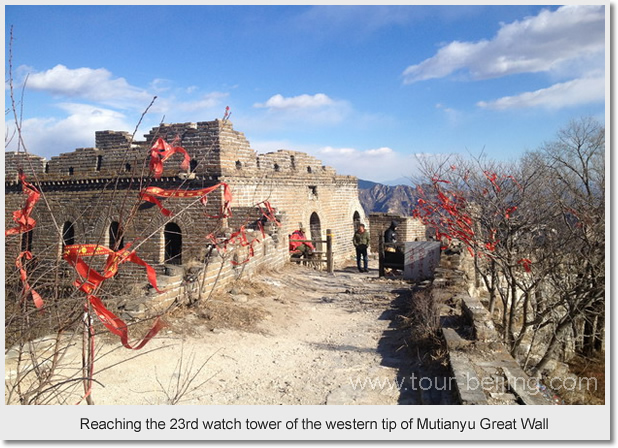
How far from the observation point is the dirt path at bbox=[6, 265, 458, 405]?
16.3 ft

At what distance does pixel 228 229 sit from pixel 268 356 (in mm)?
5643

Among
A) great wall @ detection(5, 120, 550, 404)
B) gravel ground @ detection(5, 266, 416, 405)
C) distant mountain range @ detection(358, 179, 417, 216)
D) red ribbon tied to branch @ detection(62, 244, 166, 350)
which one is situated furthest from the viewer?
distant mountain range @ detection(358, 179, 417, 216)

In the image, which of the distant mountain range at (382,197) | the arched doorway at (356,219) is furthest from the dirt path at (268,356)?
the distant mountain range at (382,197)

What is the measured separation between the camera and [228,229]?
11516mm

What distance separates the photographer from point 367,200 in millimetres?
57688

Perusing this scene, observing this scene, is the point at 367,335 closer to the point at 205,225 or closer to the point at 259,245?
the point at 259,245

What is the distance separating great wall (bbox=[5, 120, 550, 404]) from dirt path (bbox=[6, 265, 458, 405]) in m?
0.11

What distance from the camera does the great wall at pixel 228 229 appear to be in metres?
5.42

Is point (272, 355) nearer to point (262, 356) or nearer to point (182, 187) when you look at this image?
point (262, 356)

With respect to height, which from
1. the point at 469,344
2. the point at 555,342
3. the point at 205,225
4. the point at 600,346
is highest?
the point at 205,225

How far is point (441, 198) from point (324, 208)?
893cm

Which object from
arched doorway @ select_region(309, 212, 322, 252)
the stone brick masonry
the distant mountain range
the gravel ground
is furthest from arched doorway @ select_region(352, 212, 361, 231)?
the distant mountain range

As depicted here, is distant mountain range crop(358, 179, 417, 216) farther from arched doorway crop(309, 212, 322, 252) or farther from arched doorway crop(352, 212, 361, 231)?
arched doorway crop(309, 212, 322, 252)

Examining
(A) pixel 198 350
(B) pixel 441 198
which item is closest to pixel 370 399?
(A) pixel 198 350
